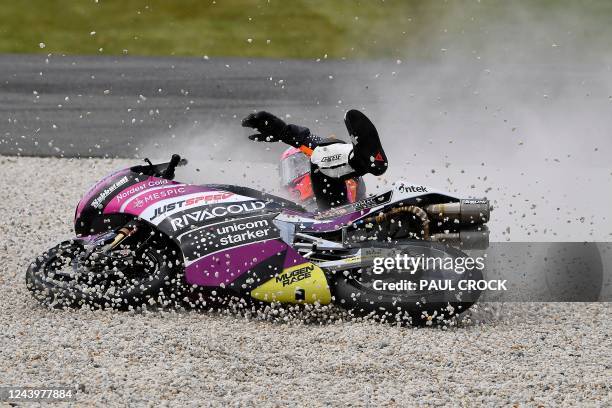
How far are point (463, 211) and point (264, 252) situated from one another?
1.22 metres

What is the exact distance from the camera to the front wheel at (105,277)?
6383 millimetres

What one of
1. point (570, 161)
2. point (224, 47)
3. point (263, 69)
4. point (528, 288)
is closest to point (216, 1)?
point (224, 47)

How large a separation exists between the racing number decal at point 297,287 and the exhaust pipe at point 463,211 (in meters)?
0.80

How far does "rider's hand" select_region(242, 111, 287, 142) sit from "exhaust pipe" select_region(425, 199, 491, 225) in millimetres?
1201

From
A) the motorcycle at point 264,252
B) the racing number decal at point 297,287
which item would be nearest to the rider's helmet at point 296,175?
the motorcycle at point 264,252

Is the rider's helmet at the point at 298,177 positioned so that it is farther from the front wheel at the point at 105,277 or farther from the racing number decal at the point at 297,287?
the front wheel at the point at 105,277

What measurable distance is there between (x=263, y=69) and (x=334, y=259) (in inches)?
504

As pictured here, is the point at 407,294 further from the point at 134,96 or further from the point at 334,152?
the point at 134,96

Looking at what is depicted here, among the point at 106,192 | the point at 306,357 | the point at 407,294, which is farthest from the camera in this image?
the point at 106,192

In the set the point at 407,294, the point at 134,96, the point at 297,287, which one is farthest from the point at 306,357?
the point at 134,96

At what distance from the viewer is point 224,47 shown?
20.9 m

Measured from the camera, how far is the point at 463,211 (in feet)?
21.1

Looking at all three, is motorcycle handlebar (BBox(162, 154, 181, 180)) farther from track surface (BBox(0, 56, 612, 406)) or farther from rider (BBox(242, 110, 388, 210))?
track surface (BBox(0, 56, 612, 406))

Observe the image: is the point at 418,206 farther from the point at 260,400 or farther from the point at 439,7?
the point at 439,7
